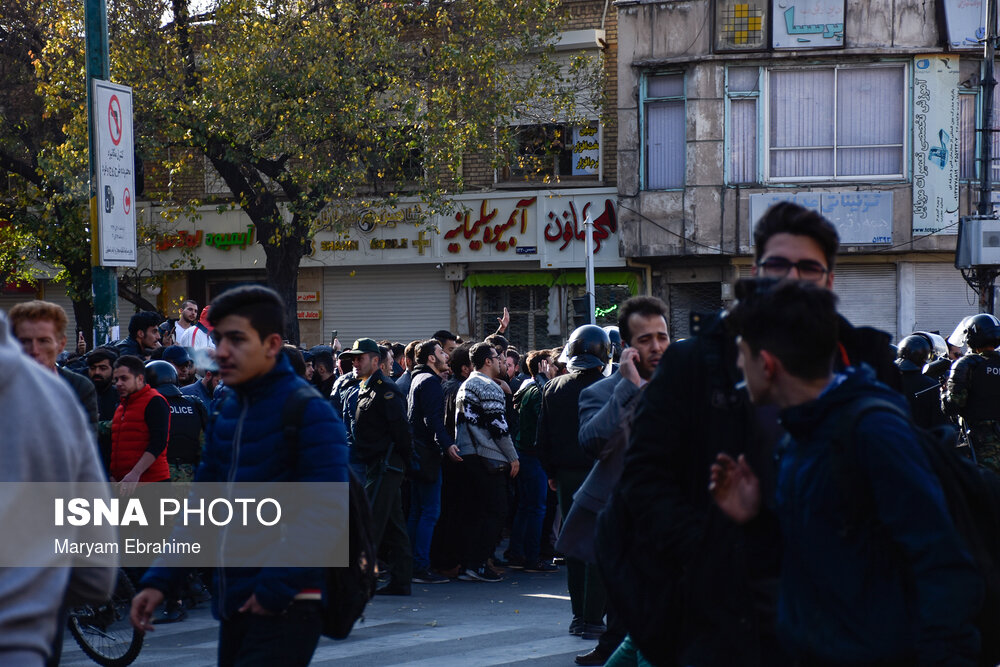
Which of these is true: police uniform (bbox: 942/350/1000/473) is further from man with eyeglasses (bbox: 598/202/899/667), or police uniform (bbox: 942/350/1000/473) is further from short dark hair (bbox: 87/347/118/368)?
man with eyeglasses (bbox: 598/202/899/667)

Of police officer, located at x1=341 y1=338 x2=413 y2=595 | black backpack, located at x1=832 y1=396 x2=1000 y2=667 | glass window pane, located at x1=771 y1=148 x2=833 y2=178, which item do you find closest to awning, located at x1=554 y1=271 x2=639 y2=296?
glass window pane, located at x1=771 y1=148 x2=833 y2=178

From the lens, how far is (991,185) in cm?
2295

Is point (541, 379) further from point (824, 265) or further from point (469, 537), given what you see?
point (824, 265)

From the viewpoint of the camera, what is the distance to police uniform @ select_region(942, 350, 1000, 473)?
10.2m

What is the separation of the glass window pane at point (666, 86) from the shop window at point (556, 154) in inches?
63.8

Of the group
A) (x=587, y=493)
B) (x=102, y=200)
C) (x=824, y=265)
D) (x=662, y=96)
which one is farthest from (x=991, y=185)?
(x=824, y=265)

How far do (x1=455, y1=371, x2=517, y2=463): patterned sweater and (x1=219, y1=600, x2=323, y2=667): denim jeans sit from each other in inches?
282

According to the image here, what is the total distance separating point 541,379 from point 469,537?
193 cm

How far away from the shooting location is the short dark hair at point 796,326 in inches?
113

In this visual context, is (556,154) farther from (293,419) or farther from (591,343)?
(293,419)

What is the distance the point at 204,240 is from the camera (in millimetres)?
27641

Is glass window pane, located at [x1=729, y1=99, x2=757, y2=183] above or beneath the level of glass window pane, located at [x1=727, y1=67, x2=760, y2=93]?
beneath

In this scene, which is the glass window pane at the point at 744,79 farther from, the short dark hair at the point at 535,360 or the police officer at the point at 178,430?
the police officer at the point at 178,430

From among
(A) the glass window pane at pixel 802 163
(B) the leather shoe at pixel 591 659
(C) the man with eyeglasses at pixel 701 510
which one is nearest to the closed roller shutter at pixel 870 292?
(A) the glass window pane at pixel 802 163
